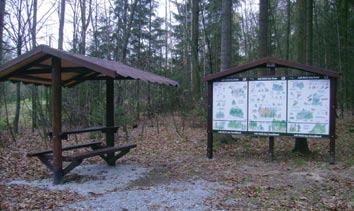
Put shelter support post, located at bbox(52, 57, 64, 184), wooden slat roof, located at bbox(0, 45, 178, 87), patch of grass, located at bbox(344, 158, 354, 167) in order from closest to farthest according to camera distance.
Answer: wooden slat roof, located at bbox(0, 45, 178, 87)
shelter support post, located at bbox(52, 57, 64, 184)
patch of grass, located at bbox(344, 158, 354, 167)

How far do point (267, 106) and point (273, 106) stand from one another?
0.57 ft

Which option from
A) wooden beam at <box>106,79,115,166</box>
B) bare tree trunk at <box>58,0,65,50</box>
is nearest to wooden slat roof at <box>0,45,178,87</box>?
wooden beam at <box>106,79,115,166</box>

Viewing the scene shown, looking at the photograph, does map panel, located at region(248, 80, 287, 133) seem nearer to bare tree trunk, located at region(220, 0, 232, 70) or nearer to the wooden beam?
bare tree trunk, located at region(220, 0, 232, 70)

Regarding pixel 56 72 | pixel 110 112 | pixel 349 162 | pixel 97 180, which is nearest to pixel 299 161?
pixel 349 162

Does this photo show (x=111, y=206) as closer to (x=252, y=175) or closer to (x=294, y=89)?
(x=252, y=175)

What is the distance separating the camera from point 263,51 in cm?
1442

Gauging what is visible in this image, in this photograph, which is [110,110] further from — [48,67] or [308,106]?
[308,106]

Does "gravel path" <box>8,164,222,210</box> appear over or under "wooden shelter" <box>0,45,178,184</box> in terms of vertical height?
under

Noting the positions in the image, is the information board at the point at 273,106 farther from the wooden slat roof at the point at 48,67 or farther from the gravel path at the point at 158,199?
the gravel path at the point at 158,199

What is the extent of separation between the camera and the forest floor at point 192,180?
23.6 feet

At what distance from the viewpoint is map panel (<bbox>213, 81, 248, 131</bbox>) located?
456 inches

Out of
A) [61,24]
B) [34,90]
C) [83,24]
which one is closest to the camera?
[34,90]

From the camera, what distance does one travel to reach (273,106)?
11203 mm

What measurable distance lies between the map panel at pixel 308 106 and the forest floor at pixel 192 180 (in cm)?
95
